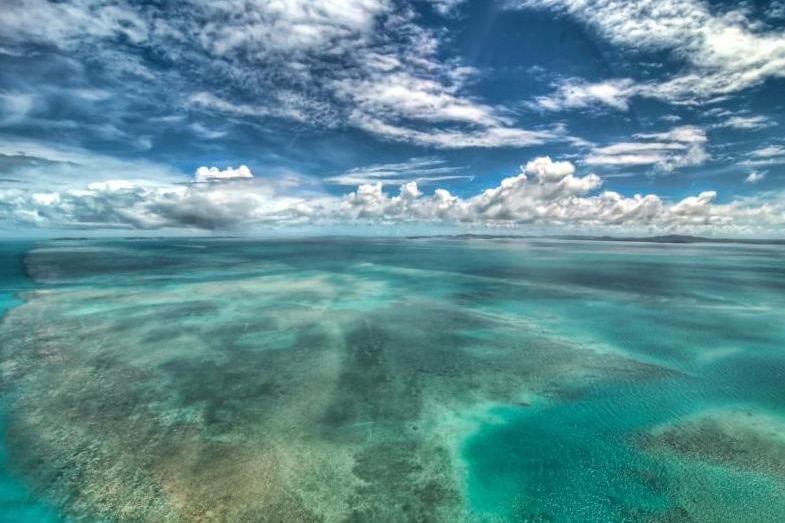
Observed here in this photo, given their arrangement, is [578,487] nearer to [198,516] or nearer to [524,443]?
[524,443]

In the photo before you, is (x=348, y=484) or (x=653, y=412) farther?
(x=653, y=412)

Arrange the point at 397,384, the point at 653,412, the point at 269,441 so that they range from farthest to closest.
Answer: the point at 397,384, the point at 653,412, the point at 269,441

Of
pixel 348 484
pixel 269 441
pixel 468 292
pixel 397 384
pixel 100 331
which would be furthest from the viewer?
pixel 468 292

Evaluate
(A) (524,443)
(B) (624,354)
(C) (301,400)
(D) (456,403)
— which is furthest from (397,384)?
(B) (624,354)

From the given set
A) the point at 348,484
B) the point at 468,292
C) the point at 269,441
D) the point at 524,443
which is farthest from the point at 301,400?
the point at 468,292

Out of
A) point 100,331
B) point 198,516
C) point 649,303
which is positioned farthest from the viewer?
point 649,303

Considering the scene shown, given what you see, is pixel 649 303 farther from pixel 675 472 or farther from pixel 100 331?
pixel 100 331
